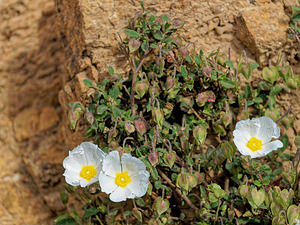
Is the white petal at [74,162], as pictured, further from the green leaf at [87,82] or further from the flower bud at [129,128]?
the green leaf at [87,82]

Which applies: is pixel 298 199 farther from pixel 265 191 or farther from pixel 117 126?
pixel 117 126

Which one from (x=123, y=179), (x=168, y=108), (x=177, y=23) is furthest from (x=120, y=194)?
(x=177, y=23)

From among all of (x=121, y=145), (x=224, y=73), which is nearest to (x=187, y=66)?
(x=224, y=73)

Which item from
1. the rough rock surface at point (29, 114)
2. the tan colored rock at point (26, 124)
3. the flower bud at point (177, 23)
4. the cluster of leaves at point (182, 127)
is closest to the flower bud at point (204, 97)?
the cluster of leaves at point (182, 127)

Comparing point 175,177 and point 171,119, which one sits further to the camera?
point 171,119

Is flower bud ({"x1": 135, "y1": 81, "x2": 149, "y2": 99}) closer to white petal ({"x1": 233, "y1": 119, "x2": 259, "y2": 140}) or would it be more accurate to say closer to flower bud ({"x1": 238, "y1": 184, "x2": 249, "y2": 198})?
white petal ({"x1": 233, "y1": 119, "x2": 259, "y2": 140})
